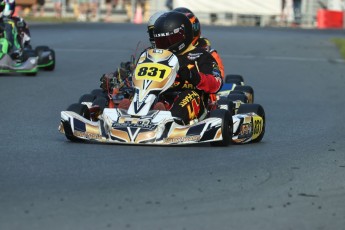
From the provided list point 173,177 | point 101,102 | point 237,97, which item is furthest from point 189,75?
Result: point 173,177

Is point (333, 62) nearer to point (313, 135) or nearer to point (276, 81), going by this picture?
point (276, 81)

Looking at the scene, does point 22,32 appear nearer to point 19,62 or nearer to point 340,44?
point 19,62

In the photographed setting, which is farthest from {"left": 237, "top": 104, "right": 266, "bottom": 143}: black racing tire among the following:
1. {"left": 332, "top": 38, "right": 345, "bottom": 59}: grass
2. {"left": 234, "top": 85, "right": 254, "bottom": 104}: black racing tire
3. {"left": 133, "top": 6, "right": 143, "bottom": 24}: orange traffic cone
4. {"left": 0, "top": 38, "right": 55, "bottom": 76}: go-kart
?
{"left": 133, "top": 6, "right": 143, "bottom": 24}: orange traffic cone

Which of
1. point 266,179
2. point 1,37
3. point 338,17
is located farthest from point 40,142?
point 338,17

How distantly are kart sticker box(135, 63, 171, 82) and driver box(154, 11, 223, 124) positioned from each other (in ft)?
0.71

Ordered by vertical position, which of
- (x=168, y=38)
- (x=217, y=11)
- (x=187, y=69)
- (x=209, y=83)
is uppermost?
(x=168, y=38)

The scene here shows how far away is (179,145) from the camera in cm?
829

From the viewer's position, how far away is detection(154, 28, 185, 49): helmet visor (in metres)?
8.97

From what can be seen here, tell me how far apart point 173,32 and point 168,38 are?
0.21 feet

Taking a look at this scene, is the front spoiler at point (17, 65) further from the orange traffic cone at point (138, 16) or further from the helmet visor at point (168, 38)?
the orange traffic cone at point (138, 16)

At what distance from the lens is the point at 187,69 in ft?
28.5

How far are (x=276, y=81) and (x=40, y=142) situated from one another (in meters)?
8.19

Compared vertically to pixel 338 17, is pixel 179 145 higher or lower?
higher

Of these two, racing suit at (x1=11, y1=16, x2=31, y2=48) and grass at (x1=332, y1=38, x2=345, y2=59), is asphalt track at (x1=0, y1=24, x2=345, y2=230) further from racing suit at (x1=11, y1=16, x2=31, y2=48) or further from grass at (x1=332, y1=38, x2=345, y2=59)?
grass at (x1=332, y1=38, x2=345, y2=59)
